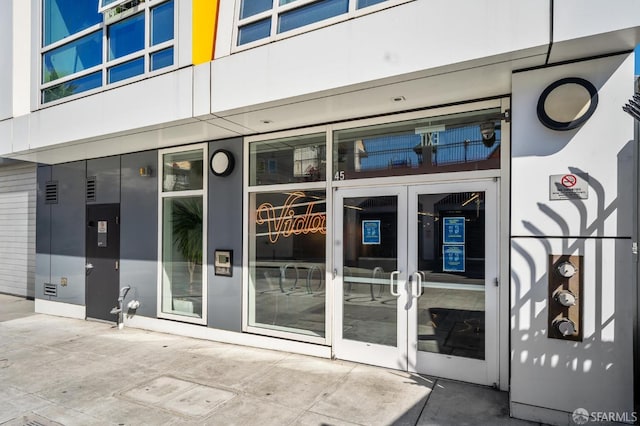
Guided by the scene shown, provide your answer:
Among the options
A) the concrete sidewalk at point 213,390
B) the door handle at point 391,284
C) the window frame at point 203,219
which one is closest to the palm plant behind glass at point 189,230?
the window frame at point 203,219

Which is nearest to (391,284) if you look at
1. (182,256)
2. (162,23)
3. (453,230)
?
(453,230)

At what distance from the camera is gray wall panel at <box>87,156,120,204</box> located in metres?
6.88

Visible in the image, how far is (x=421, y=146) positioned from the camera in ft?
14.6

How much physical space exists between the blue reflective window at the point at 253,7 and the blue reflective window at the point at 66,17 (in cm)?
300

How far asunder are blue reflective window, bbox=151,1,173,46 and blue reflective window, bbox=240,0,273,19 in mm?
1141

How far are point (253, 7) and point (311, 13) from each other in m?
0.95

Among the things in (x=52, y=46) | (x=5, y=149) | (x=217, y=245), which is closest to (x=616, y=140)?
(x=217, y=245)

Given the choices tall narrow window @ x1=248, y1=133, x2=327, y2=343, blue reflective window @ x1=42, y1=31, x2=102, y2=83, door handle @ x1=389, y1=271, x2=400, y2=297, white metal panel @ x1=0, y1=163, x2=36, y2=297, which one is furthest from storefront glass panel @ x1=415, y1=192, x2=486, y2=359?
white metal panel @ x1=0, y1=163, x2=36, y2=297

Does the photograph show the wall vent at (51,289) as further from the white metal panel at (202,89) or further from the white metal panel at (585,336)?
the white metal panel at (585,336)

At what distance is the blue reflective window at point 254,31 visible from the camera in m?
4.60

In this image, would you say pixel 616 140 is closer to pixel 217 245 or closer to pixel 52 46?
pixel 217 245

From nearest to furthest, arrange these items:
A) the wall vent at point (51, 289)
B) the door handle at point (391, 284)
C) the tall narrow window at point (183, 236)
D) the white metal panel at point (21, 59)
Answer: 1. the door handle at point (391, 284)
2. the tall narrow window at point (183, 236)
3. the white metal panel at point (21, 59)
4. the wall vent at point (51, 289)

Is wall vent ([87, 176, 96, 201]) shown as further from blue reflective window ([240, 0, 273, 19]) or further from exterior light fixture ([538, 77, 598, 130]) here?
exterior light fixture ([538, 77, 598, 130])

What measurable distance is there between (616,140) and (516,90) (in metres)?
0.90
